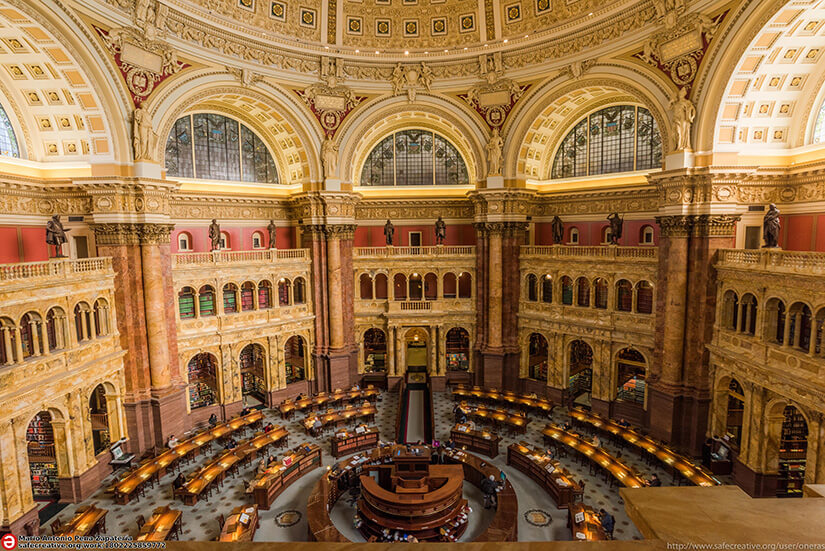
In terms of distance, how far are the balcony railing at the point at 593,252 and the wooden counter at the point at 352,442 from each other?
14.5 m

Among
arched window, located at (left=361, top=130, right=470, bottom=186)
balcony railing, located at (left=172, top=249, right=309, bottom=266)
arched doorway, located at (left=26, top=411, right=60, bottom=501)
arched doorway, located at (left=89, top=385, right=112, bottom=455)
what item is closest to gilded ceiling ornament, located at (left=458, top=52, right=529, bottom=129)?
arched window, located at (left=361, top=130, right=470, bottom=186)

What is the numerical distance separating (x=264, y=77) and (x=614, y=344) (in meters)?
25.1

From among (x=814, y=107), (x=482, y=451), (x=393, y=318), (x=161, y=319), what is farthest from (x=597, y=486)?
(x=161, y=319)

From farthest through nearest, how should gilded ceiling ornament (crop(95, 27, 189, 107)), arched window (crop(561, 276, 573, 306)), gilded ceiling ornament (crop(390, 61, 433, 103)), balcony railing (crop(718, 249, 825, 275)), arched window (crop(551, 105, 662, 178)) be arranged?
gilded ceiling ornament (crop(390, 61, 433, 103)) → arched window (crop(561, 276, 573, 306)) → arched window (crop(551, 105, 662, 178)) → gilded ceiling ornament (crop(95, 27, 189, 107)) → balcony railing (crop(718, 249, 825, 275))

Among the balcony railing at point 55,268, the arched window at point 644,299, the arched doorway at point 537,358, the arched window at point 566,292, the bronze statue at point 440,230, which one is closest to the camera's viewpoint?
the balcony railing at point 55,268

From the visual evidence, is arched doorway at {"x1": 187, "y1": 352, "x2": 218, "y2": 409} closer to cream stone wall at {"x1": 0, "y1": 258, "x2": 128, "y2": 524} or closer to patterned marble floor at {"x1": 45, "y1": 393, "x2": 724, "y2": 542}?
cream stone wall at {"x1": 0, "y1": 258, "x2": 128, "y2": 524}

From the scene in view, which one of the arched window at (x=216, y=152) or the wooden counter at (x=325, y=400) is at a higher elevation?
the arched window at (x=216, y=152)

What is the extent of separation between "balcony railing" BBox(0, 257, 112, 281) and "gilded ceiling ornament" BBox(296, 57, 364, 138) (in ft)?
46.6

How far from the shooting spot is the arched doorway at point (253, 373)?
1124 inches

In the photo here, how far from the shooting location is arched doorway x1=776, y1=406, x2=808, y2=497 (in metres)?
17.5

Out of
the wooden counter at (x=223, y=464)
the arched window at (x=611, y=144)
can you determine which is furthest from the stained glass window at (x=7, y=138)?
the arched window at (x=611, y=144)

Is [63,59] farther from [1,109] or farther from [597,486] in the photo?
[597,486]

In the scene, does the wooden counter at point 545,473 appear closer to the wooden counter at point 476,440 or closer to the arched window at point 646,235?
the wooden counter at point 476,440

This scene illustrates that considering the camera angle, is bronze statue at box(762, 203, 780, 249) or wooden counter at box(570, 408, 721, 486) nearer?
bronze statue at box(762, 203, 780, 249)
